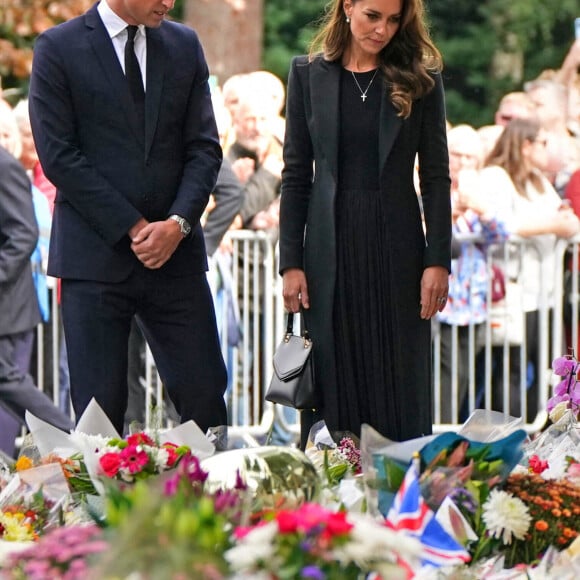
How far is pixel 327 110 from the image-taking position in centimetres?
473

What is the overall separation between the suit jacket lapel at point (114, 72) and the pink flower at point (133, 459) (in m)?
1.57

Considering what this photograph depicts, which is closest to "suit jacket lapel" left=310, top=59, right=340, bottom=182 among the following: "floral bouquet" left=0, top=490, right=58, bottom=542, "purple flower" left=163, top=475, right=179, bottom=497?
"floral bouquet" left=0, top=490, right=58, bottom=542

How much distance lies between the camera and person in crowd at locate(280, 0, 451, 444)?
15.6 ft

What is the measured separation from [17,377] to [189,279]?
9.86ft

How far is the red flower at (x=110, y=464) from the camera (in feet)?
10.5

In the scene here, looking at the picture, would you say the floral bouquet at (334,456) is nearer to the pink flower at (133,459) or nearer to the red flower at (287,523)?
the pink flower at (133,459)

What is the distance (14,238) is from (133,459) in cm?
441

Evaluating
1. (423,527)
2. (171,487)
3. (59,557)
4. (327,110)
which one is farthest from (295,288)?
(59,557)

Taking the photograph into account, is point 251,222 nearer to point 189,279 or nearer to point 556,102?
point 556,102

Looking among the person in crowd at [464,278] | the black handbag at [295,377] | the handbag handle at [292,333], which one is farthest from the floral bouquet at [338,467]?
the person in crowd at [464,278]

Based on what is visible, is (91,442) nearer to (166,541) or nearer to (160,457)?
(160,457)

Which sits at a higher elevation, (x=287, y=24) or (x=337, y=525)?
(x=287, y=24)

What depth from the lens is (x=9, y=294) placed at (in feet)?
25.2

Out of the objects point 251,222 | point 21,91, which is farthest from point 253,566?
point 21,91
